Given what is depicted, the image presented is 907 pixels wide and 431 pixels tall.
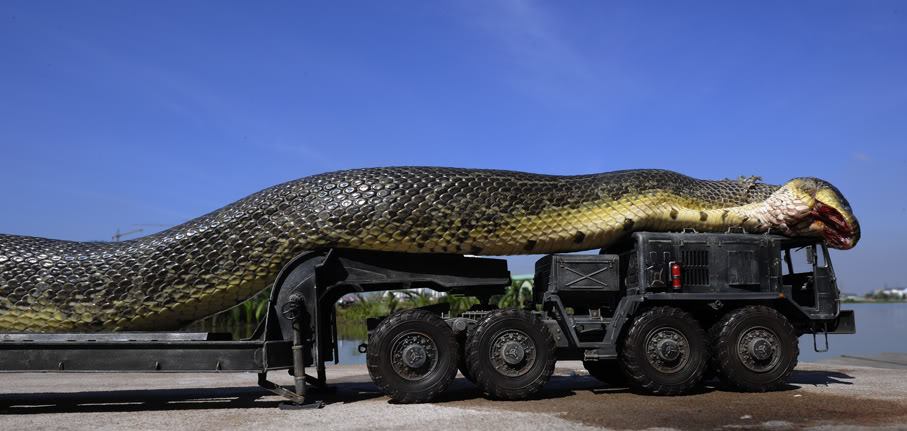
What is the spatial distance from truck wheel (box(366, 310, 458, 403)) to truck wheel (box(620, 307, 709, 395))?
203 centimetres

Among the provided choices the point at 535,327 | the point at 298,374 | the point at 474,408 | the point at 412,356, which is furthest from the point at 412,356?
the point at 535,327

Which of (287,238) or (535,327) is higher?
(287,238)

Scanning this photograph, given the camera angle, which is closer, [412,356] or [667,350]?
[412,356]

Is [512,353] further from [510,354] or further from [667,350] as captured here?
[667,350]

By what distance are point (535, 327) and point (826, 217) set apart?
4165 millimetres

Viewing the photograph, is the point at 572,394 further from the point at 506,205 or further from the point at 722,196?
the point at 722,196

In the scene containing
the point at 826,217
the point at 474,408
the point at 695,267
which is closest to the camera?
the point at 474,408

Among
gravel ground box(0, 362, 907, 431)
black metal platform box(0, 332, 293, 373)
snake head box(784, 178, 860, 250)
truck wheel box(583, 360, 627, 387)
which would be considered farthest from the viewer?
truck wheel box(583, 360, 627, 387)

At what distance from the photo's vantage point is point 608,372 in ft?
30.9

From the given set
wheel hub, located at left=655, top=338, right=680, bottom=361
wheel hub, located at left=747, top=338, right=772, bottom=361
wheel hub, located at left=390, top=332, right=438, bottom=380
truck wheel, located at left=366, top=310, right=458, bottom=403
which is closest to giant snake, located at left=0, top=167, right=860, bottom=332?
truck wheel, located at left=366, top=310, right=458, bottom=403

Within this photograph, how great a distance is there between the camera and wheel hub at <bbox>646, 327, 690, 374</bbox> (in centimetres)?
789

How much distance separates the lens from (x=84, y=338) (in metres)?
7.35

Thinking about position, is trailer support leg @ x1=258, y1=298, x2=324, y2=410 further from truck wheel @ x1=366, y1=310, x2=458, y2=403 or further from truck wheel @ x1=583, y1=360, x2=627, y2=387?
truck wheel @ x1=583, y1=360, x2=627, y2=387

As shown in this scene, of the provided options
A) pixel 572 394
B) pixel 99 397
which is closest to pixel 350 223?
pixel 572 394
